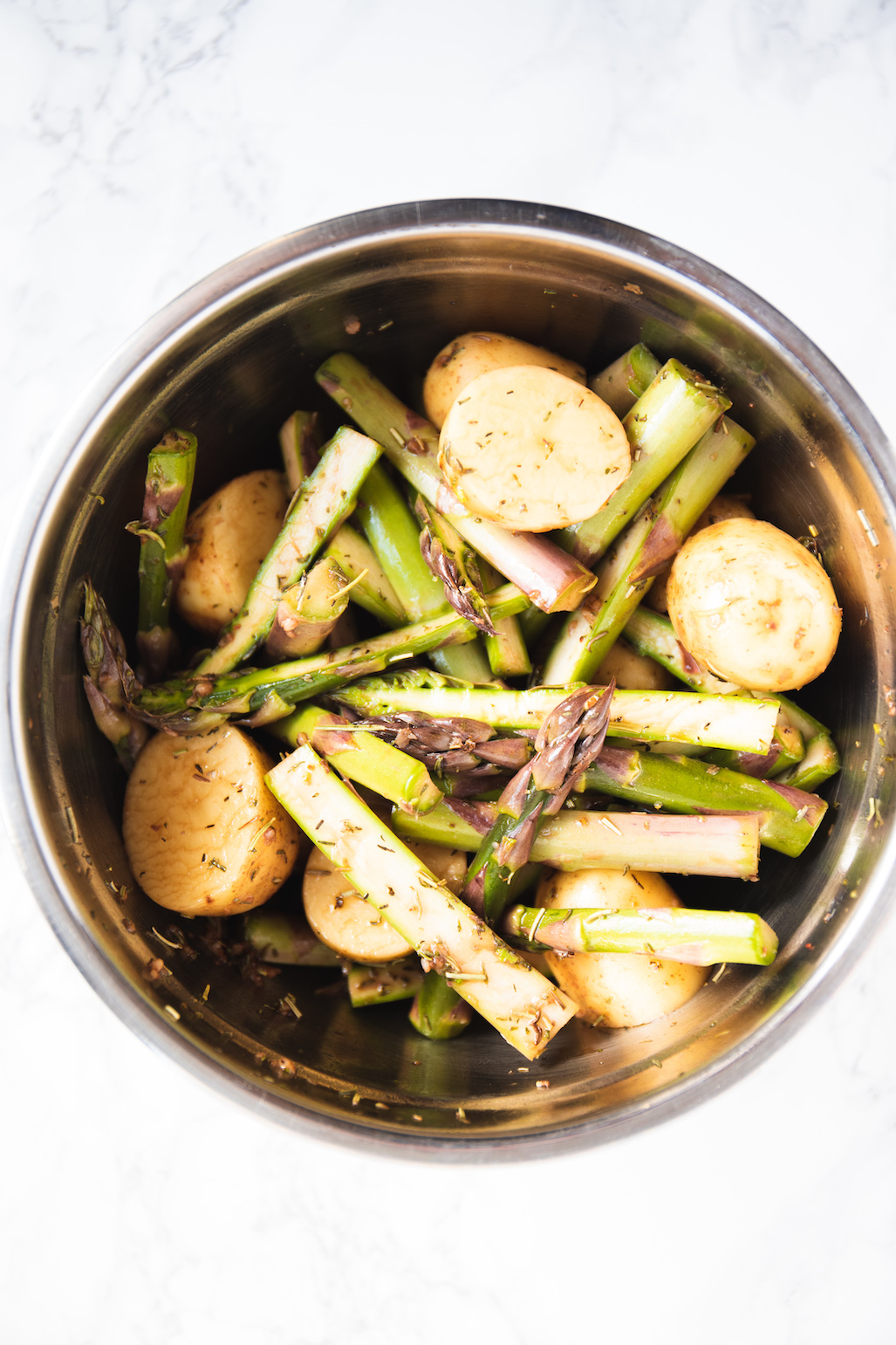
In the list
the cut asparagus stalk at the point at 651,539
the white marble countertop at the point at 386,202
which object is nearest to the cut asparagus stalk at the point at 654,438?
the cut asparagus stalk at the point at 651,539

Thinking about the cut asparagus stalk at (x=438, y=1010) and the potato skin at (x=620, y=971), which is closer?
the potato skin at (x=620, y=971)

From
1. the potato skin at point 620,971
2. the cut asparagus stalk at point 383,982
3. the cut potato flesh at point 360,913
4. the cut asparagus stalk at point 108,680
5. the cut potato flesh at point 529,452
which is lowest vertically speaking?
the potato skin at point 620,971

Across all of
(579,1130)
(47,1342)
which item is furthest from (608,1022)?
(47,1342)

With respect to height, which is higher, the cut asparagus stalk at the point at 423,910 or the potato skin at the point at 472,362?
the potato skin at the point at 472,362

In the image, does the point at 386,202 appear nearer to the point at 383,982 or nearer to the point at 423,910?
the point at 423,910

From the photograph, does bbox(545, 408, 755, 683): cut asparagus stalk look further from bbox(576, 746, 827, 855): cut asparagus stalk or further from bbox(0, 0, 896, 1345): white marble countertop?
bbox(0, 0, 896, 1345): white marble countertop

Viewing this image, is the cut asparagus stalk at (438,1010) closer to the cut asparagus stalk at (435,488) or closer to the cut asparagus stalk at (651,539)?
the cut asparagus stalk at (651,539)
